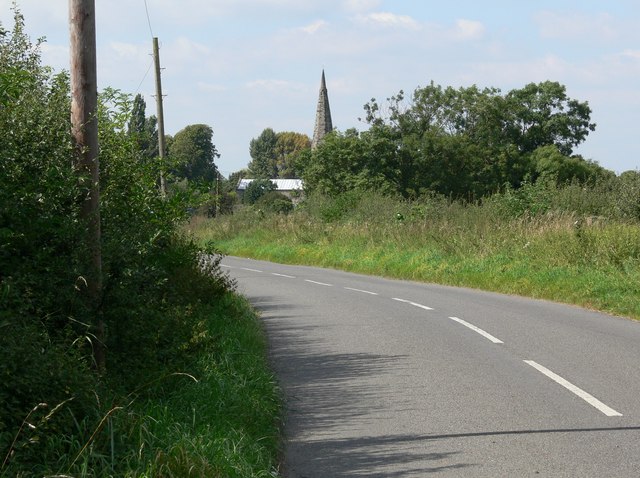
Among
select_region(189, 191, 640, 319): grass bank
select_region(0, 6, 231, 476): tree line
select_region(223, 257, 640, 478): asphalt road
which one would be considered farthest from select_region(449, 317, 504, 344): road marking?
select_region(0, 6, 231, 476): tree line

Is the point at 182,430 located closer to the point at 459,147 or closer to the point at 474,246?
the point at 474,246

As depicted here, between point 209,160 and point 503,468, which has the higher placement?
point 209,160

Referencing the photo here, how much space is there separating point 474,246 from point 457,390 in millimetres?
16879

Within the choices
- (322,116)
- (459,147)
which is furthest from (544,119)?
(322,116)

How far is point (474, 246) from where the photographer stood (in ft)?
85.3

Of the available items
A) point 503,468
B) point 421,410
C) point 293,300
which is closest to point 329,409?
point 421,410

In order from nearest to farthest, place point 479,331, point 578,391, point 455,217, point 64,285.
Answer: point 64,285
point 578,391
point 479,331
point 455,217

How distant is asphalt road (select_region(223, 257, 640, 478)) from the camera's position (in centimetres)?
686

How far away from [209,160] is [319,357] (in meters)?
102

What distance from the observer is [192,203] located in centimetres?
1163

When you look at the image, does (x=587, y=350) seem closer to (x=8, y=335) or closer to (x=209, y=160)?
(x=8, y=335)

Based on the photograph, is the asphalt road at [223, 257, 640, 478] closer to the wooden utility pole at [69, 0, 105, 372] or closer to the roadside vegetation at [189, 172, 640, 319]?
the wooden utility pole at [69, 0, 105, 372]

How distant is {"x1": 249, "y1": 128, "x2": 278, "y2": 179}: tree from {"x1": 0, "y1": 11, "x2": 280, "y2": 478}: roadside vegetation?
151755 millimetres

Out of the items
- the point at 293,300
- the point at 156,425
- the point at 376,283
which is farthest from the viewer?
the point at 376,283
